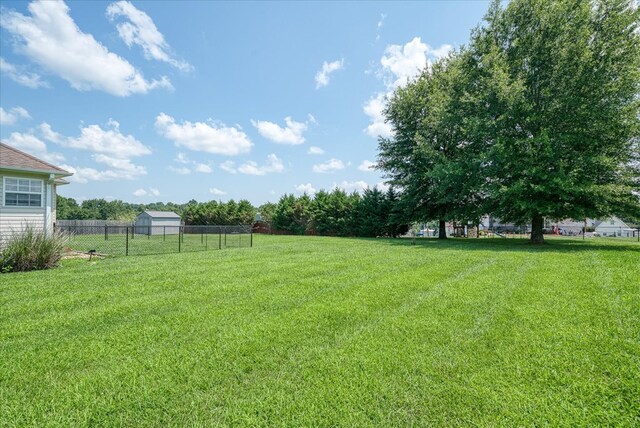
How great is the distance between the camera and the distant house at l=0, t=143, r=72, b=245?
1095 cm

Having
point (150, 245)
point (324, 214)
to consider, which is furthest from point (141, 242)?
point (324, 214)

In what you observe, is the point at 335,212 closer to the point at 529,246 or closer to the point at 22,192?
the point at 529,246

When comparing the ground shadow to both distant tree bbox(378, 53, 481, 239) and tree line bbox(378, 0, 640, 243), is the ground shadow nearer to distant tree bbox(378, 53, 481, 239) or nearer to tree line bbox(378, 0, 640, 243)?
tree line bbox(378, 0, 640, 243)

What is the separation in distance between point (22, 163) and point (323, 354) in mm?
13942

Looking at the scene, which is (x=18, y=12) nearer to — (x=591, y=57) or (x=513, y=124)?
(x=513, y=124)

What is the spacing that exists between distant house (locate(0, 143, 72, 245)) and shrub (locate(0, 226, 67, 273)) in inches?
120

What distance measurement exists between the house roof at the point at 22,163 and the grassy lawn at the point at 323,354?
24.5ft

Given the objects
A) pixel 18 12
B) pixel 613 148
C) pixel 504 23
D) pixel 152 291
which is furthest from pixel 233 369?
pixel 504 23

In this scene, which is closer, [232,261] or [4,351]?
[4,351]

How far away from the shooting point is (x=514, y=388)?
2465 millimetres

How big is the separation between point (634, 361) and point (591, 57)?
1478 cm

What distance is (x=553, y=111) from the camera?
13.8 meters

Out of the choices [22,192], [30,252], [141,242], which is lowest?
[141,242]

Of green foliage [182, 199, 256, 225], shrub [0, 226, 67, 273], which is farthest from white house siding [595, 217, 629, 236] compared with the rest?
shrub [0, 226, 67, 273]
